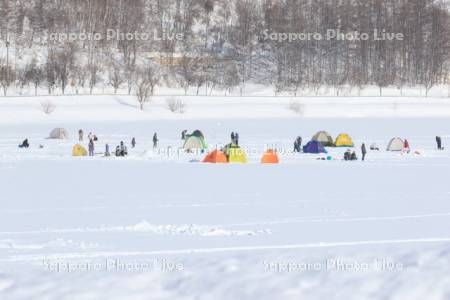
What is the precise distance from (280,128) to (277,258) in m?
33.4

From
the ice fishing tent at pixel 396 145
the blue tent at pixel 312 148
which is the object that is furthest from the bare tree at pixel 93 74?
the ice fishing tent at pixel 396 145

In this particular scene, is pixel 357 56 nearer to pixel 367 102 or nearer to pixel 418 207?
pixel 367 102

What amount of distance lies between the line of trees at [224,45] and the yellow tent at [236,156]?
1520 inches

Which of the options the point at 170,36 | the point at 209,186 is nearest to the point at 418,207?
the point at 209,186

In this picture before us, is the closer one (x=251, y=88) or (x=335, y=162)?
(x=335, y=162)

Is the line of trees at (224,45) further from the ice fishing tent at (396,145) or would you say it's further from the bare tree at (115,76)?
the ice fishing tent at (396,145)

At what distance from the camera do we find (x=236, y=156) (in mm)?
24375

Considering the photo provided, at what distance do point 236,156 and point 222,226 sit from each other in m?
12.9

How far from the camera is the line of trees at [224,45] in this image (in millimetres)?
67125

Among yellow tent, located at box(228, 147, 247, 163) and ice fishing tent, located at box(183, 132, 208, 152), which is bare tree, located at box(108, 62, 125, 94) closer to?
ice fishing tent, located at box(183, 132, 208, 152)

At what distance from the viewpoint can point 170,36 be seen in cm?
7512

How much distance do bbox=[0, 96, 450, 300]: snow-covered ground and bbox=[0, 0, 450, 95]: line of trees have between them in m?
38.1

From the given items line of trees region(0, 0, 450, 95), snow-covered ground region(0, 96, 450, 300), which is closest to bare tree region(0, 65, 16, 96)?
line of trees region(0, 0, 450, 95)

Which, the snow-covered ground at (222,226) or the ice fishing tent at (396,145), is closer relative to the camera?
the snow-covered ground at (222,226)
